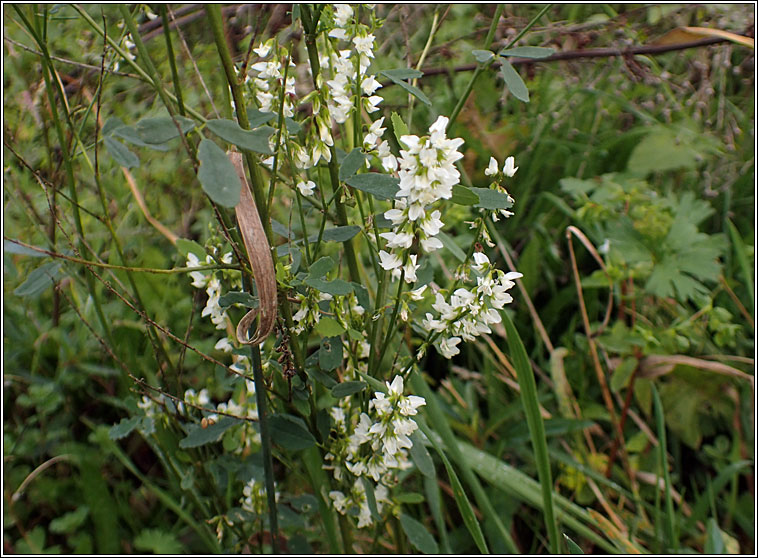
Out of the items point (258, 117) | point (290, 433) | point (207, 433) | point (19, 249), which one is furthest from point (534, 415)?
point (19, 249)

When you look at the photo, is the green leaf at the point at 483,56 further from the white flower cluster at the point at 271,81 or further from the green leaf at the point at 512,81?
the white flower cluster at the point at 271,81

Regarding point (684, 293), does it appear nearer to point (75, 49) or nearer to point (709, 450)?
point (709, 450)

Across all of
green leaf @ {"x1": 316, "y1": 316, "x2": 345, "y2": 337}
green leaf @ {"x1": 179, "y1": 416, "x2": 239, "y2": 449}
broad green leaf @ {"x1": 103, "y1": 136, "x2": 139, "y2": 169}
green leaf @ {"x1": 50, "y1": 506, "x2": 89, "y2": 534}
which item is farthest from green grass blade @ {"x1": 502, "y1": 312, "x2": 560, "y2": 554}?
green leaf @ {"x1": 50, "y1": 506, "x2": 89, "y2": 534}

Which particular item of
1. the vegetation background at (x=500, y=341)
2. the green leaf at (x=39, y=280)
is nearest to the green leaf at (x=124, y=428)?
the vegetation background at (x=500, y=341)

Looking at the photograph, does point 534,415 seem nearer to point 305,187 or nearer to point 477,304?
point 477,304

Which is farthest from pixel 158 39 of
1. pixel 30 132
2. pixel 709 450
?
pixel 709 450
